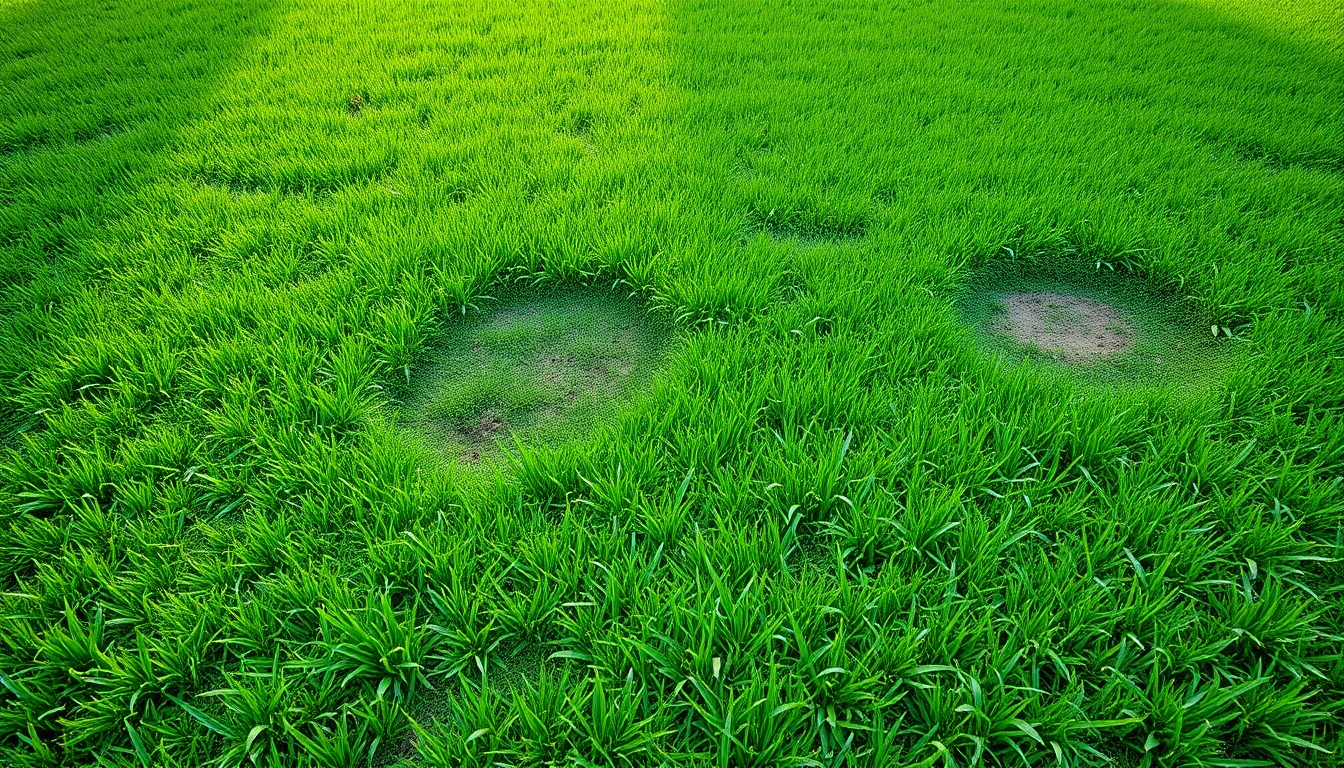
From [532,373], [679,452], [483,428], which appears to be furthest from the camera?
[532,373]

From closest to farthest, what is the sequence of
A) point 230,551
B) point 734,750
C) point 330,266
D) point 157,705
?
point 734,750 → point 157,705 → point 230,551 → point 330,266

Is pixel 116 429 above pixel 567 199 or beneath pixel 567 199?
beneath

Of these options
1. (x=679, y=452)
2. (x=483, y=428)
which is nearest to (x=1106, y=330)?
(x=679, y=452)

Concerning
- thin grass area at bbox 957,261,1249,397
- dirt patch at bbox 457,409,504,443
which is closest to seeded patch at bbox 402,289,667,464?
dirt patch at bbox 457,409,504,443

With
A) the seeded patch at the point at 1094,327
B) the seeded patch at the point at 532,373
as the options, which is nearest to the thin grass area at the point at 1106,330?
the seeded patch at the point at 1094,327

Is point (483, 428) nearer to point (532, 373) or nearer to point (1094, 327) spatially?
point (532, 373)

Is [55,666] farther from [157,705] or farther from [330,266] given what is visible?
[330,266]

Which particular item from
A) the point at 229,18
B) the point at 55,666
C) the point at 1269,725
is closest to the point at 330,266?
the point at 55,666
